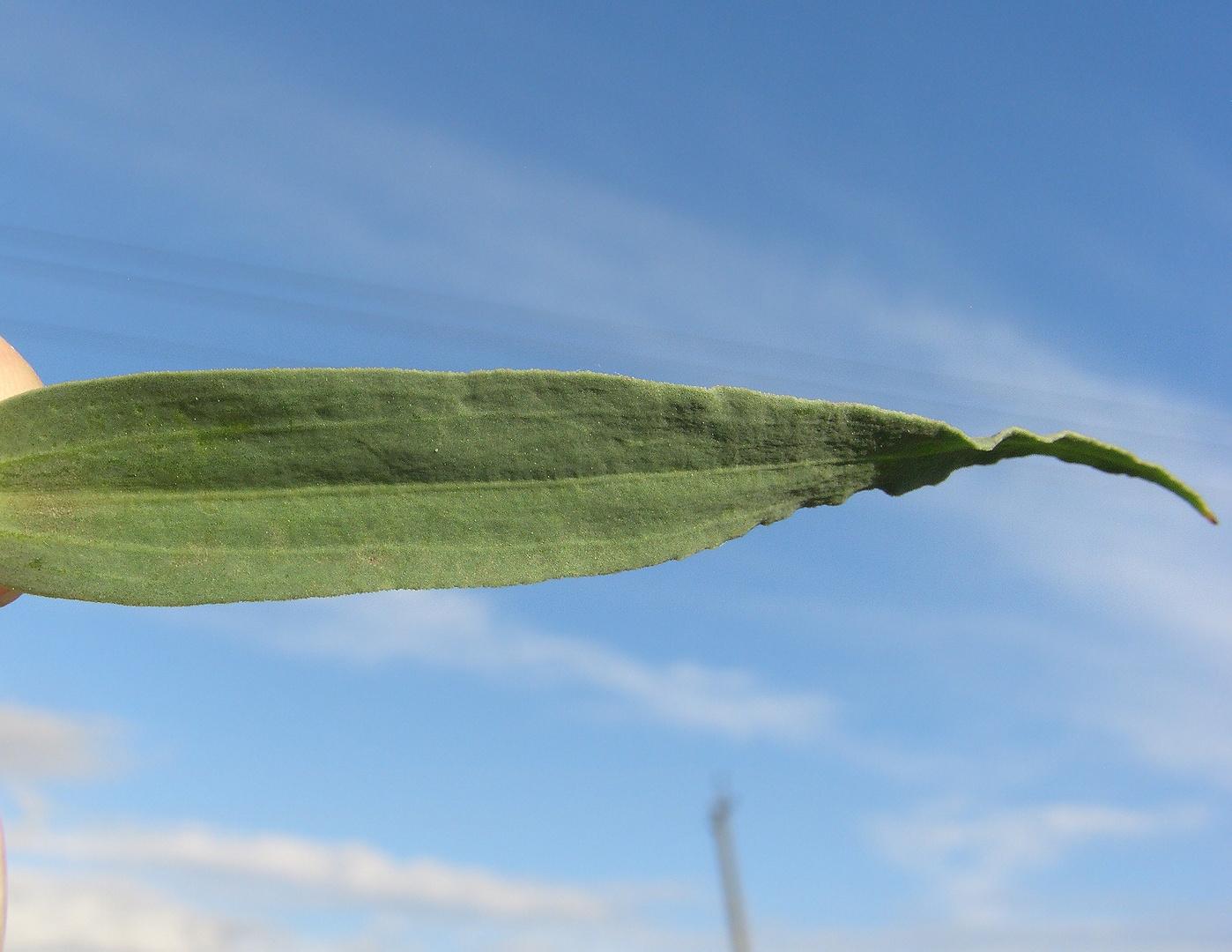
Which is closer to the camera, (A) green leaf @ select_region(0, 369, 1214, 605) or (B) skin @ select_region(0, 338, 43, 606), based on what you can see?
(A) green leaf @ select_region(0, 369, 1214, 605)

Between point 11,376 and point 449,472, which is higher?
point 11,376

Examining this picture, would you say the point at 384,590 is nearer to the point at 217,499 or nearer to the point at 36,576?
the point at 217,499

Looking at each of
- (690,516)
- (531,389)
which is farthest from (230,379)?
(690,516)

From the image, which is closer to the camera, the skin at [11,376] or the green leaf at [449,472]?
the green leaf at [449,472]

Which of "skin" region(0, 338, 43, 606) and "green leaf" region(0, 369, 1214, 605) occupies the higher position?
"skin" region(0, 338, 43, 606)
